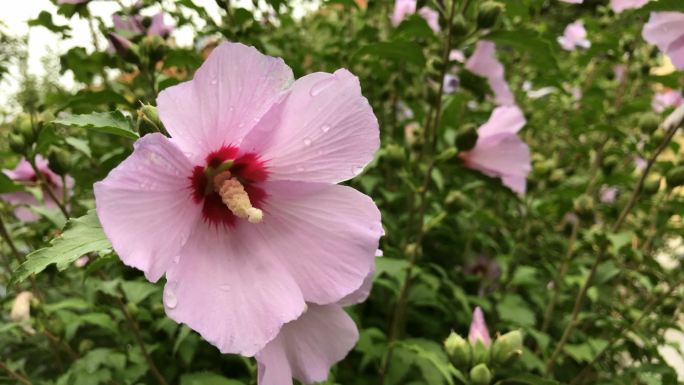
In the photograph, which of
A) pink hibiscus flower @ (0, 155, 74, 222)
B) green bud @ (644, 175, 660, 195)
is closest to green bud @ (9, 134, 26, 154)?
pink hibiscus flower @ (0, 155, 74, 222)

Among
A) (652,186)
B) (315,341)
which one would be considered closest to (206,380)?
(315,341)

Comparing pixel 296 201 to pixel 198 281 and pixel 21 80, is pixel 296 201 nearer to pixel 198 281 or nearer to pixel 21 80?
pixel 198 281

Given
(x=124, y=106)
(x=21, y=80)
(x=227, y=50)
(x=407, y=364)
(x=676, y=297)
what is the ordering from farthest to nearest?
(x=21, y=80) → (x=676, y=297) → (x=407, y=364) → (x=124, y=106) → (x=227, y=50)

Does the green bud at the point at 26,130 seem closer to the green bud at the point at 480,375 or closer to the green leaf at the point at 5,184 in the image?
the green leaf at the point at 5,184

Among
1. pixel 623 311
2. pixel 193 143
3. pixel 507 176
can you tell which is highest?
pixel 193 143

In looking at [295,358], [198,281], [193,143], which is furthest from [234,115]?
[295,358]

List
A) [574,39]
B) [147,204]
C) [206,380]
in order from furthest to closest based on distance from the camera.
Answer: [574,39] → [206,380] → [147,204]

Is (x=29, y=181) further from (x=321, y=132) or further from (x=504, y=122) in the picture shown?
(x=504, y=122)
